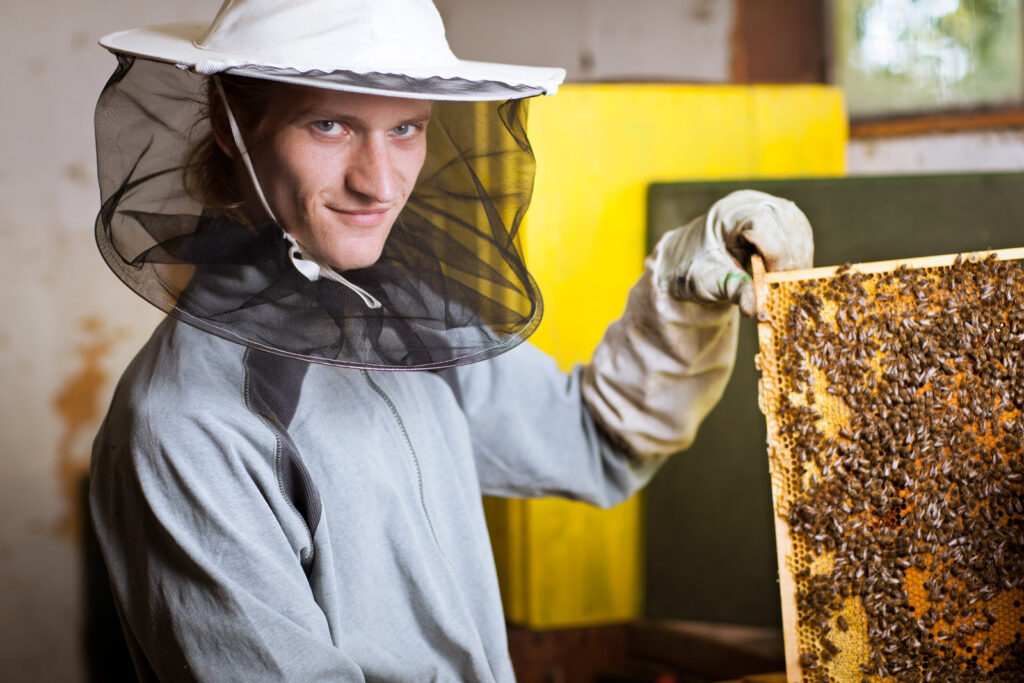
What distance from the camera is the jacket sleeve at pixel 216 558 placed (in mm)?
1249

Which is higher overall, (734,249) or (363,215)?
(363,215)

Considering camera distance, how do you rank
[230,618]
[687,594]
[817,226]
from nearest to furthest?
1. [230,618]
2. [817,226]
3. [687,594]

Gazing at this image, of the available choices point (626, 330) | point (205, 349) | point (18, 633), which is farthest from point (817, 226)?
point (18, 633)

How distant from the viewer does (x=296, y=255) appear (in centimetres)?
133

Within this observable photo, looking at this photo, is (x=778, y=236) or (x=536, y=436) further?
(x=536, y=436)

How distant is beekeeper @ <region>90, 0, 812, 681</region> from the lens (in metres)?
1.26

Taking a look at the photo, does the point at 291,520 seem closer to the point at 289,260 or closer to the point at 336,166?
the point at 289,260

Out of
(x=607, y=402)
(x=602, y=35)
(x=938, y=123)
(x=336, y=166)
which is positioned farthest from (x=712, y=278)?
(x=602, y=35)

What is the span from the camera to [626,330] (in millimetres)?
1706

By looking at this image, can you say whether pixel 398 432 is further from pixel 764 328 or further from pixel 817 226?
pixel 817 226

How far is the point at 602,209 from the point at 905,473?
137 cm

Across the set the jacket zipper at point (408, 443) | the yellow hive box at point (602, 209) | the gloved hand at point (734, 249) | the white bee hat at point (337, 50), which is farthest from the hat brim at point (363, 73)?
the yellow hive box at point (602, 209)

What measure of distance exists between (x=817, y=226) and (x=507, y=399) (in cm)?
107

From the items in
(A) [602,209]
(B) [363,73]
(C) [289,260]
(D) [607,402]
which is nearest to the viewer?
(B) [363,73]
